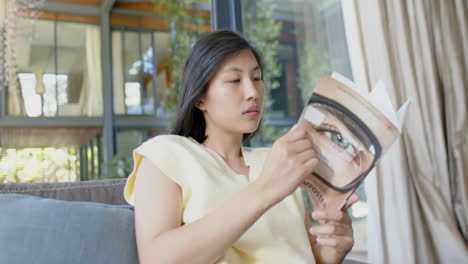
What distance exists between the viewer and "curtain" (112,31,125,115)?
420cm

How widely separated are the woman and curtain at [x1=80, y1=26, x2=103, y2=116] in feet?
10.6

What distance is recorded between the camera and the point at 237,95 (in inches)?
36.6

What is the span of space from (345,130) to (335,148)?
0.04m

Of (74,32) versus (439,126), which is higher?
(74,32)

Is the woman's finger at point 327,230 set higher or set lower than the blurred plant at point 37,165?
lower

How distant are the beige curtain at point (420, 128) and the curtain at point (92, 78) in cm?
291

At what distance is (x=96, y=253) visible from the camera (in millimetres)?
800

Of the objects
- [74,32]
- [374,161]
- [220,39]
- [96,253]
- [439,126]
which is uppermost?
[74,32]

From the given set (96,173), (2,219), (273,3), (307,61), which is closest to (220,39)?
(2,219)

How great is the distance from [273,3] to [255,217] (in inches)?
95.7

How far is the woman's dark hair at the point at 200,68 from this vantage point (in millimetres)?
965

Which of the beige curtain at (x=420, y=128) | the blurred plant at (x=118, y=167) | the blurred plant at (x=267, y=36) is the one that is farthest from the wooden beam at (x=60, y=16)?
the beige curtain at (x=420, y=128)

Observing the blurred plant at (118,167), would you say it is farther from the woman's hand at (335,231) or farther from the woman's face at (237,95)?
the woman's hand at (335,231)

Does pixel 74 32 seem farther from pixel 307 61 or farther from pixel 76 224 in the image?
pixel 76 224
